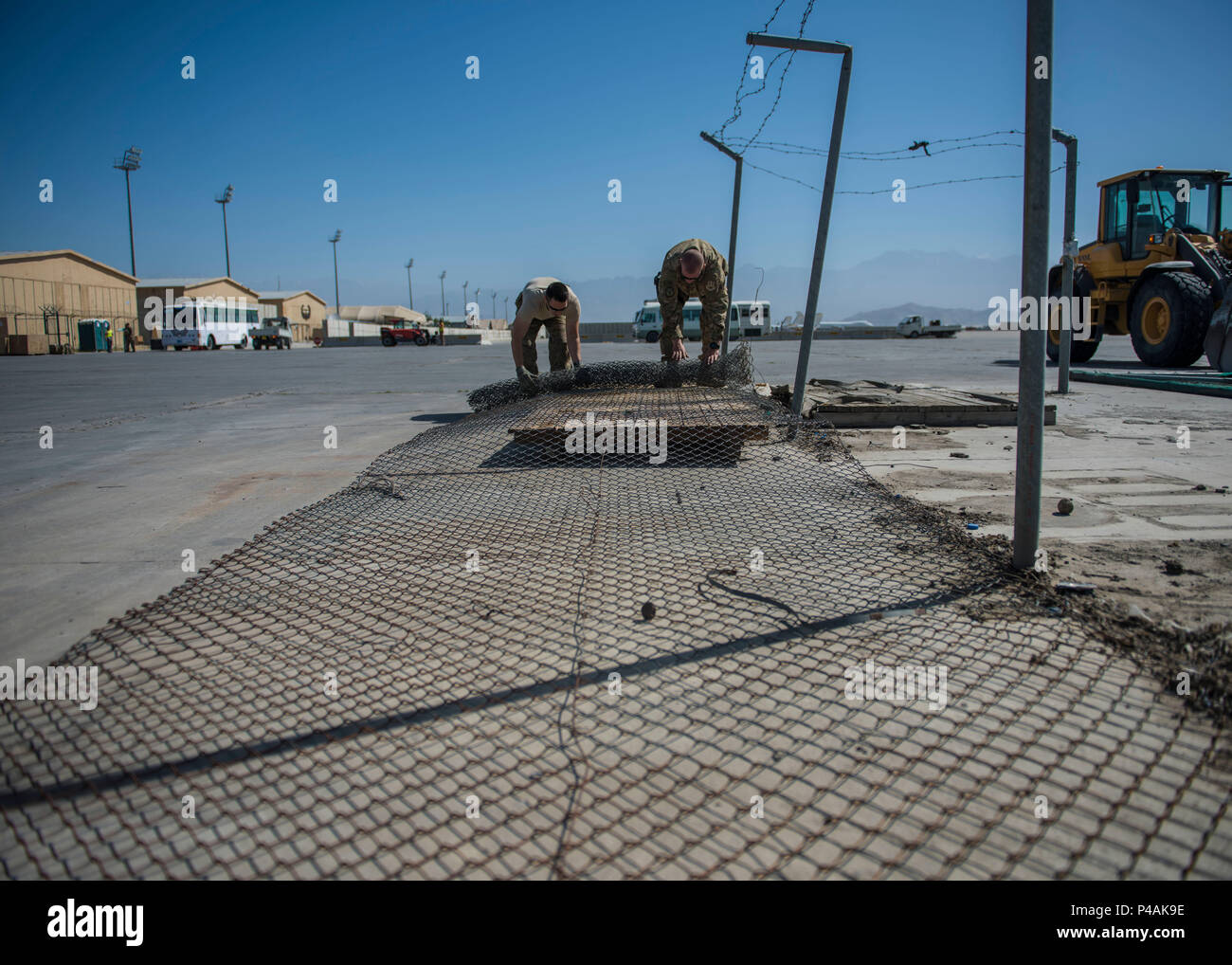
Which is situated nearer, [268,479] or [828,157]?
[268,479]

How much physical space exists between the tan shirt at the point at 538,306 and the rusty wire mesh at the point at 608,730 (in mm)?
4777

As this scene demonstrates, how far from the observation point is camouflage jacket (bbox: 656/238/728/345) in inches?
291

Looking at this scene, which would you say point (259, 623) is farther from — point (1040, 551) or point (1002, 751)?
point (1040, 551)

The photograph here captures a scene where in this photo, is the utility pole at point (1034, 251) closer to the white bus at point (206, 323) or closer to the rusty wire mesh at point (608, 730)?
the rusty wire mesh at point (608, 730)

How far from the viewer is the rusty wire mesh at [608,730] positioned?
1.39 metres

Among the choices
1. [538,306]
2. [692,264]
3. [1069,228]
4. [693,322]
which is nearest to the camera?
[692,264]

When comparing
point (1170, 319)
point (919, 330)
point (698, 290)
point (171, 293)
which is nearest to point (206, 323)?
point (171, 293)

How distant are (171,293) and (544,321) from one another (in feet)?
166

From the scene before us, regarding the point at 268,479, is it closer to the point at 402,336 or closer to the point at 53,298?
the point at 402,336

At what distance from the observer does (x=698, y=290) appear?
7492 mm

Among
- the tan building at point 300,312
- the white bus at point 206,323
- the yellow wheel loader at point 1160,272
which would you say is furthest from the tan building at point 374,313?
the yellow wheel loader at point 1160,272

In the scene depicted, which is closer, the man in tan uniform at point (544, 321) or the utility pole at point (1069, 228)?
the man in tan uniform at point (544, 321)

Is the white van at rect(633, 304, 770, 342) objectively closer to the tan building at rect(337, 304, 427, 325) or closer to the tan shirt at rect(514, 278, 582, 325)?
the tan shirt at rect(514, 278, 582, 325)

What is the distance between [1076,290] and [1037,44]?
1244 centimetres
